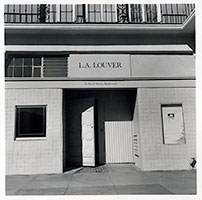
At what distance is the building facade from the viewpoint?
655 cm

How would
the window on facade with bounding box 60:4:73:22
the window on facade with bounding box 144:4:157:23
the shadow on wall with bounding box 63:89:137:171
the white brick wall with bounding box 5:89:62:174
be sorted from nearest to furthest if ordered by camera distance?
the white brick wall with bounding box 5:89:62:174
the window on facade with bounding box 60:4:73:22
the window on facade with bounding box 144:4:157:23
the shadow on wall with bounding box 63:89:137:171

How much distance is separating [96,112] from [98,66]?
5.34 ft

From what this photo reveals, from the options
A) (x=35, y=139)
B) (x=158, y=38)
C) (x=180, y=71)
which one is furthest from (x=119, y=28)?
(x=35, y=139)

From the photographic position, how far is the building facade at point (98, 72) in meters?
6.55

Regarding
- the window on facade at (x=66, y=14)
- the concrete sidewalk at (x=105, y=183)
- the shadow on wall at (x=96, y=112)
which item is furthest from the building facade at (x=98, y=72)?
the shadow on wall at (x=96, y=112)

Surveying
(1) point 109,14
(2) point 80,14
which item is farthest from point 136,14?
(2) point 80,14

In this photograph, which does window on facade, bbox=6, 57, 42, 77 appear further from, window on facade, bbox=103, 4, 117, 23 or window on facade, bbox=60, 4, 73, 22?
window on facade, bbox=103, 4, 117, 23

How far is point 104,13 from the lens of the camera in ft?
22.3

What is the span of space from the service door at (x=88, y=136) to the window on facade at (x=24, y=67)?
1783mm

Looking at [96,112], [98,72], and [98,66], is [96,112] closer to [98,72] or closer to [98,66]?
[98,72]

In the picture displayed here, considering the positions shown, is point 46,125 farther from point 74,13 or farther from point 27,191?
point 74,13

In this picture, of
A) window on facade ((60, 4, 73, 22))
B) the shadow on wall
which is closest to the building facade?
window on facade ((60, 4, 73, 22))

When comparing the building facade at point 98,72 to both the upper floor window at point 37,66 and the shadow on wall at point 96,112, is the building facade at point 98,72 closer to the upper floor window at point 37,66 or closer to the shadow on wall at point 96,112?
the upper floor window at point 37,66

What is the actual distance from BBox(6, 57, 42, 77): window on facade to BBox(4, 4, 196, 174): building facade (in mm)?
26
